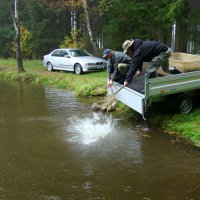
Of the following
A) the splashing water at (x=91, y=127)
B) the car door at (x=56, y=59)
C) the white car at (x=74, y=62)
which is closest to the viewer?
the splashing water at (x=91, y=127)

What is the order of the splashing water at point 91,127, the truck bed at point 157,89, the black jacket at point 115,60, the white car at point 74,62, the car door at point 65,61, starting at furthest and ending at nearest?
1. the car door at point 65,61
2. the white car at point 74,62
3. the black jacket at point 115,60
4. the splashing water at point 91,127
5. the truck bed at point 157,89

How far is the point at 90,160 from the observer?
7965mm

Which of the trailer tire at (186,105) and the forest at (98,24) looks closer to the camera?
the trailer tire at (186,105)

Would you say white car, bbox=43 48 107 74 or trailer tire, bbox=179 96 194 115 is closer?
trailer tire, bbox=179 96 194 115

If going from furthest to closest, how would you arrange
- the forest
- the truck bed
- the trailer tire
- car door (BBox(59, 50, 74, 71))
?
car door (BBox(59, 50, 74, 71)) → the forest → the trailer tire → the truck bed

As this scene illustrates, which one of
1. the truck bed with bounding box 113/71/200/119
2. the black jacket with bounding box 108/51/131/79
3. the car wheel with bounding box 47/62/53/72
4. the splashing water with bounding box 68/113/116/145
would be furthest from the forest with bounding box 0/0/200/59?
the truck bed with bounding box 113/71/200/119

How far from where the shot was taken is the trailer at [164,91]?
9320 millimetres

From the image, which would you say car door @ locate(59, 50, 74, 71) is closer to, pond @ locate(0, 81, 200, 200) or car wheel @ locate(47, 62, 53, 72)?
car wheel @ locate(47, 62, 53, 72)

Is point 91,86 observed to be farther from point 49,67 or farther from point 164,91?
point 49,67

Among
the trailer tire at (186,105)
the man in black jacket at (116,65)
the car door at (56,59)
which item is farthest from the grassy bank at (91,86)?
the man in black jacket at (116,65)

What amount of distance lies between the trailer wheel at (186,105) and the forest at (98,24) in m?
7.51

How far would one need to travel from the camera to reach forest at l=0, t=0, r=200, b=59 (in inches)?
714

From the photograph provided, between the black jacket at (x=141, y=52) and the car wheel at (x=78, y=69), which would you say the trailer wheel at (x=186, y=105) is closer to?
the black jacket at (x=141, y=52)

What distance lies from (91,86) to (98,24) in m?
19.0
